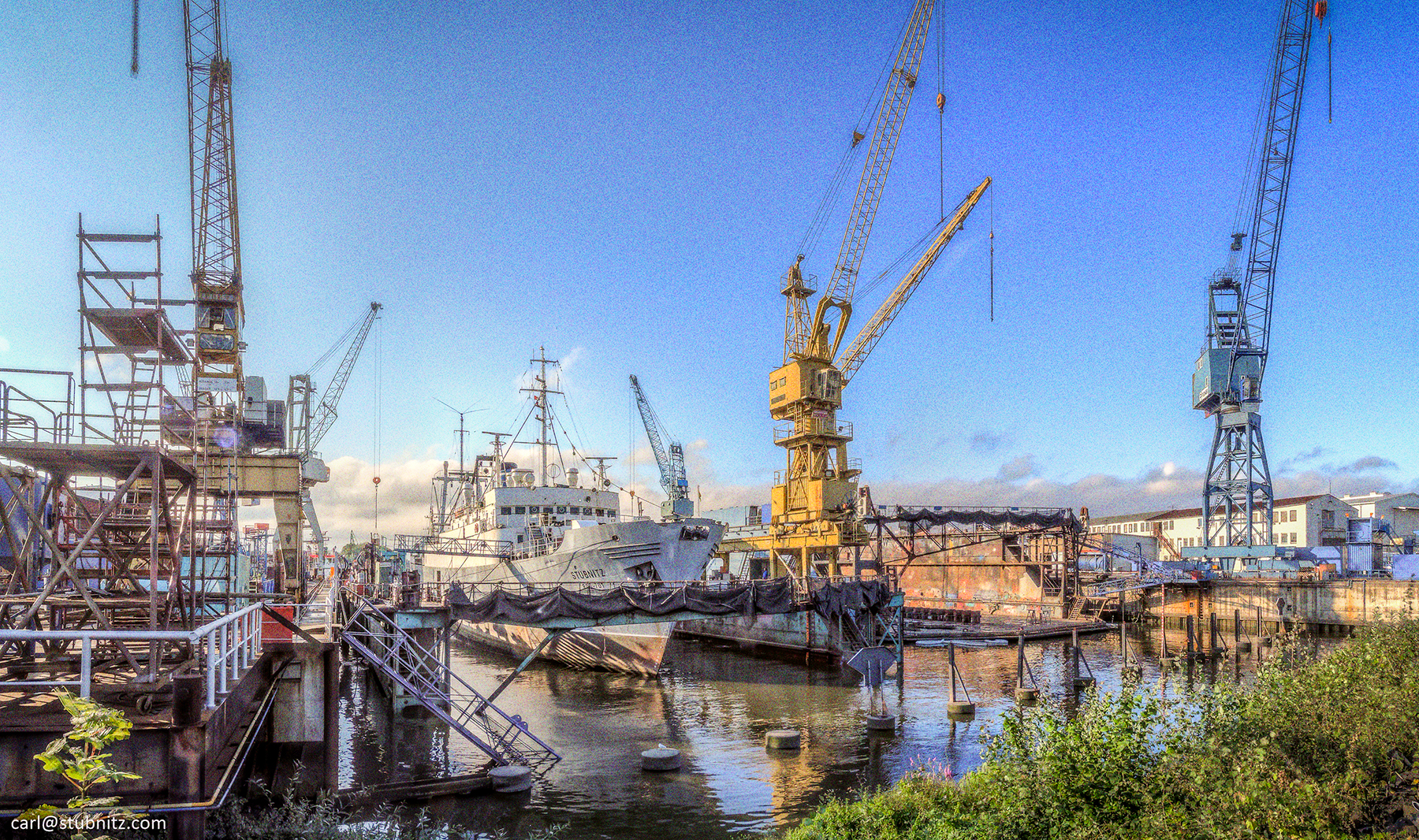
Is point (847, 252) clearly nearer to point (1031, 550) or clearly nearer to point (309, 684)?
point (1031, 550)

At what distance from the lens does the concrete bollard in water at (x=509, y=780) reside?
693 inches

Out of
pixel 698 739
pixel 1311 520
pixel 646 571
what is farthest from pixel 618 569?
pixel 1311 520

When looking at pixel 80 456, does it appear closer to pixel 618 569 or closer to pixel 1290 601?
pixel 618 569

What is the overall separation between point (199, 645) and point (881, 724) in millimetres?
17281

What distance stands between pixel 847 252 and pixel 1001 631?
26331 mm

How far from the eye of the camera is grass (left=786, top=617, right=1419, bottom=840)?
921 centimetres

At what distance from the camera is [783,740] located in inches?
850

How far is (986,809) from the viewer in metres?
12.2

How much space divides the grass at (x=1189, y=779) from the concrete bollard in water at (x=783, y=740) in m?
7.11

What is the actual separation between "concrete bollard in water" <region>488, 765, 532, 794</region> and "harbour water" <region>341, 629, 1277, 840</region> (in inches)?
8.5

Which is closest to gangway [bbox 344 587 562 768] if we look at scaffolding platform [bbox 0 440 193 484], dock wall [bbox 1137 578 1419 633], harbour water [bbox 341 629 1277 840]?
harbour water [bbox 341 629 1277 840]

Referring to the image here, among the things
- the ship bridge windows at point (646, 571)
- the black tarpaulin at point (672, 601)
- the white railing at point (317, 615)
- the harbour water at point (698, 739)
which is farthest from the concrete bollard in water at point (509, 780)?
the ship bridge windows at point (646, 571)

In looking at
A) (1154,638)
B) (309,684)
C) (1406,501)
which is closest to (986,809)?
(309,684)

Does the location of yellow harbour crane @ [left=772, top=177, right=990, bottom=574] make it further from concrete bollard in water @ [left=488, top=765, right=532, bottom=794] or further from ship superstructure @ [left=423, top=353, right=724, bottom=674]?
concrete bollard in water @ [left=488, top=765, right=532, bottom=794]
